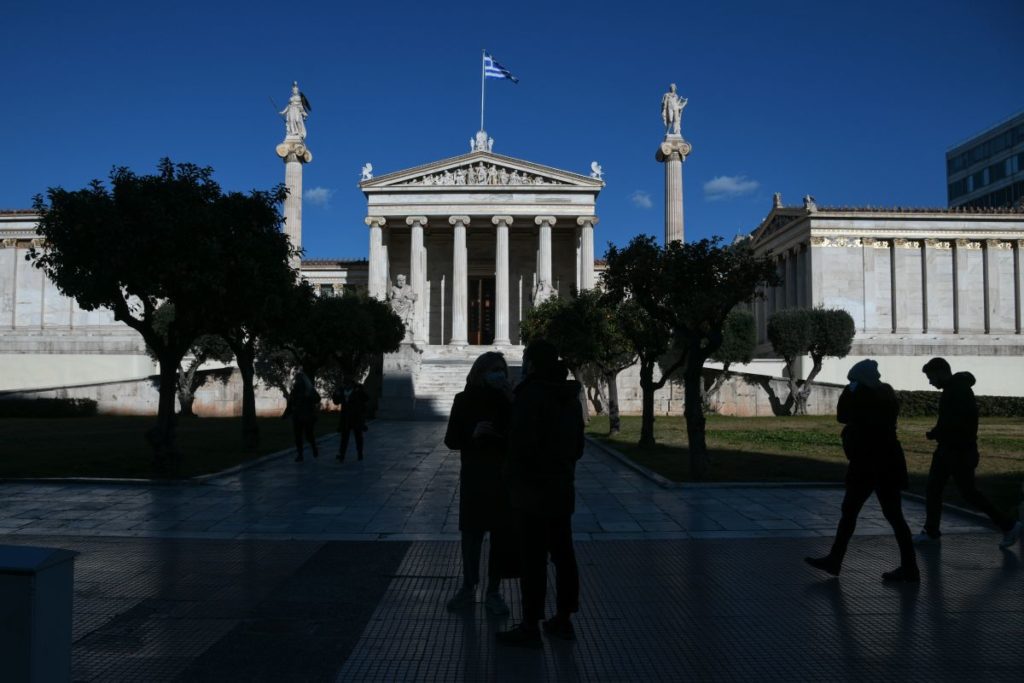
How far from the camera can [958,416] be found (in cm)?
766

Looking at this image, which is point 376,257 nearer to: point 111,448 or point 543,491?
point 111,448

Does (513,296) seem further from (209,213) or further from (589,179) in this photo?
(209,213)

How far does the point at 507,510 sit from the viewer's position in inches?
225

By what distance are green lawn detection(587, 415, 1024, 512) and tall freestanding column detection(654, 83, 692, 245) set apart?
17207 millimetres

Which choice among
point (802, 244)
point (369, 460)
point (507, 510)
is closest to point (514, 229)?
point (802, 244)

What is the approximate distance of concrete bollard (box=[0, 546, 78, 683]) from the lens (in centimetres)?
276

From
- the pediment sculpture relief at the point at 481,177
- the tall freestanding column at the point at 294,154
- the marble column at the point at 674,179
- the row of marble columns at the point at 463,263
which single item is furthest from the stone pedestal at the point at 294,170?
the marble column at the point at 674,179

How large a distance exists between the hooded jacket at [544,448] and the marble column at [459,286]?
40.6m

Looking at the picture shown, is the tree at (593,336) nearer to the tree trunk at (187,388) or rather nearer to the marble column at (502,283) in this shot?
the tree trunk at (187,388)

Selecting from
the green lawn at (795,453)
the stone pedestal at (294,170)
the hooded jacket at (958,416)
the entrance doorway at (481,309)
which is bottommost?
the green lawn at (795,453)

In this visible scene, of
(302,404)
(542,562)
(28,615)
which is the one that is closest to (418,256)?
(302,404)

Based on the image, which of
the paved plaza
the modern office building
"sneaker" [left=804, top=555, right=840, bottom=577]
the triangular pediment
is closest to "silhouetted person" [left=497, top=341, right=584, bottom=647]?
the paved plaza

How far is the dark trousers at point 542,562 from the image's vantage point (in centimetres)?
492

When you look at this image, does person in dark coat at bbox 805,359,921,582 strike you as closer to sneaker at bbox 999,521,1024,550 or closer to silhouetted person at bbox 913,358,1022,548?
silhouetted person at bbox 913,358,1022,548
